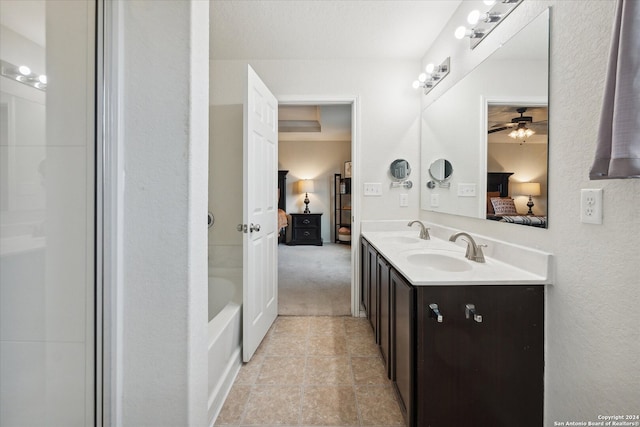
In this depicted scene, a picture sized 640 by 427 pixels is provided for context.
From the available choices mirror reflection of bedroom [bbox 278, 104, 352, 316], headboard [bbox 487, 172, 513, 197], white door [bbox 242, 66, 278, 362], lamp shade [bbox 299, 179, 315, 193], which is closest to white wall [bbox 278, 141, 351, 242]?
mirror reflection of bedroom [bbox 278, 104, 352, 316]

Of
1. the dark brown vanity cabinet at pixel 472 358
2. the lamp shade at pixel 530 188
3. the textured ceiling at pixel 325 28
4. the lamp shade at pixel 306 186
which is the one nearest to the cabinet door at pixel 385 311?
the dark brown vanity cabinet at pixel 472 358

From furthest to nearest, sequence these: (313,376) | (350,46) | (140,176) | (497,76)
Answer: (350,46) < (313,376) < (497,76) < (140,176)

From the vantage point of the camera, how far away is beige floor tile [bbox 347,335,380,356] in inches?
84.5

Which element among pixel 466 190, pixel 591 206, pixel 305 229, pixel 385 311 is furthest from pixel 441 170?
pixel 305 229

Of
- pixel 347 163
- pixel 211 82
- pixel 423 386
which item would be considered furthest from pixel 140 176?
pixel 347 163

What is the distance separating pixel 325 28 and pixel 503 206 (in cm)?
180

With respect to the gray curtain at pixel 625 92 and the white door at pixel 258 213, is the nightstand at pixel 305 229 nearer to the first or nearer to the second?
the white door at pixel 258 213

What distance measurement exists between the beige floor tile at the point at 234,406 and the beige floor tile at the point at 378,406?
64cm

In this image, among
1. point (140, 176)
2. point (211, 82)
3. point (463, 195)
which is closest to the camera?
point (140, 176)

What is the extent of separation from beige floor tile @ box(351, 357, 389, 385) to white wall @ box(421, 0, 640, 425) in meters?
0.85

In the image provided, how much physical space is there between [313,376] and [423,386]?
34.9 inches

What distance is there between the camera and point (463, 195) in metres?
2.02

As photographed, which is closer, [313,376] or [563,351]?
[563,351]

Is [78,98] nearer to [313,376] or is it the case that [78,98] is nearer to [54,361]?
[54,361]
